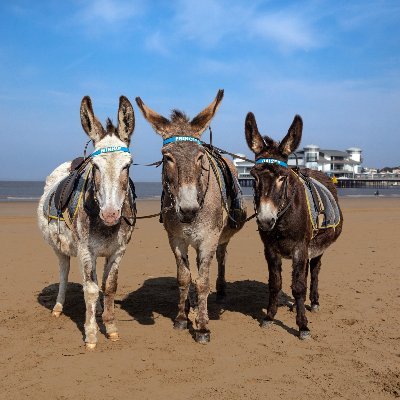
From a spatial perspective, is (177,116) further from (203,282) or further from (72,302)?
(72,302)

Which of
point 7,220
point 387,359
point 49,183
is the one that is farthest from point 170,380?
point 7,220

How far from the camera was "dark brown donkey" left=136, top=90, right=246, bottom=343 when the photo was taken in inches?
188

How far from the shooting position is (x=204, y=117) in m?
5.38

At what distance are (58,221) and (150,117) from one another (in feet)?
6.55

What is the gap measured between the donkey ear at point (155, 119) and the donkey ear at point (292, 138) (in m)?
1.53

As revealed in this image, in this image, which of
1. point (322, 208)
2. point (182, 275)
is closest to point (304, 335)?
point (182, 275)

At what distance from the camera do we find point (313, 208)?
19.5 ft

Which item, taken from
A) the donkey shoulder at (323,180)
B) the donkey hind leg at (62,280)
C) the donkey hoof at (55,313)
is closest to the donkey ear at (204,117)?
the donkey shoulder at (323,180)

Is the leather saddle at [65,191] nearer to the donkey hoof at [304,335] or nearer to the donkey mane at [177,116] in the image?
the donkey mane at [177,116]

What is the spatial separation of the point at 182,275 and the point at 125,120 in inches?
87.0

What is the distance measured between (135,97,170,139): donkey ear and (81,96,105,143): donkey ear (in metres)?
0.67

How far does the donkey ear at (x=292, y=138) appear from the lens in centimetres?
541

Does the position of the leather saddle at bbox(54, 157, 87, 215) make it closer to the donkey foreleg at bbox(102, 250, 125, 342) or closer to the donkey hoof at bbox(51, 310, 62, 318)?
the donkey foreleg at bbox(102, 250, 125, 342)

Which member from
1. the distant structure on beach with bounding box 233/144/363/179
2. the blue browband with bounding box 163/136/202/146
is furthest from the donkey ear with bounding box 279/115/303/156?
the distant structure on beach with bounding box 233/144/363/179
